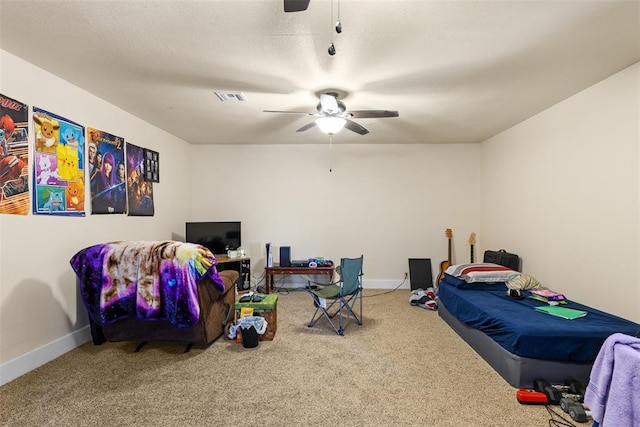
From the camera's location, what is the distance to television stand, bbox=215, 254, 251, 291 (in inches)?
188

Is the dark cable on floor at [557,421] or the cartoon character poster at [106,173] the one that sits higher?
the cartoon character poster at [106,173]

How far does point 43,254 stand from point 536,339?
404 centimetres

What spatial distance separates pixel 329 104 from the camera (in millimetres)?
2914

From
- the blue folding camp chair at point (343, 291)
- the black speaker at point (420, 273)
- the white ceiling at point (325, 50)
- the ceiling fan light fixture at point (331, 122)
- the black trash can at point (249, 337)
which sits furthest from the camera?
the black speaker at point (420, 273)

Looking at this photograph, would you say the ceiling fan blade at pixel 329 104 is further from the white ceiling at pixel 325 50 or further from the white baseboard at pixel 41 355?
the white baseboard at pixel 41 355

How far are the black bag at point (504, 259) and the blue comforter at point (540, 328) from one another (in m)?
1.00

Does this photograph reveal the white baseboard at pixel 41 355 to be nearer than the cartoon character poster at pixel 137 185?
Yes

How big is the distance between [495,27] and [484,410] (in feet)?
8.34

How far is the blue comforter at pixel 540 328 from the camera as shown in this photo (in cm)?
228

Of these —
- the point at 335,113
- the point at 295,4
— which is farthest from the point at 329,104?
the point at 295,4

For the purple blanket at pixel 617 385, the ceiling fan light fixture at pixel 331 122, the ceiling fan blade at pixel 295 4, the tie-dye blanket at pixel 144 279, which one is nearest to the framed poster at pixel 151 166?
the tie-dye blanket at pixel 144 279

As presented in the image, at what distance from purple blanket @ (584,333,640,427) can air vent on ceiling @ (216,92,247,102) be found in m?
3.32

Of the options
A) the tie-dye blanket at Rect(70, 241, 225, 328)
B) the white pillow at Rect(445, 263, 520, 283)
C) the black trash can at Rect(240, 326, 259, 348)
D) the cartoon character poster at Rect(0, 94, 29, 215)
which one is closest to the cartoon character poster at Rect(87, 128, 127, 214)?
the cartoon character poster at Rect(0, 94, 29, 215)

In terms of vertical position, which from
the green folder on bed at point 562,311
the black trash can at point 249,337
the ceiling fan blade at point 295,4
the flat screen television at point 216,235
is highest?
the ceiling fan blade at point 295,4
